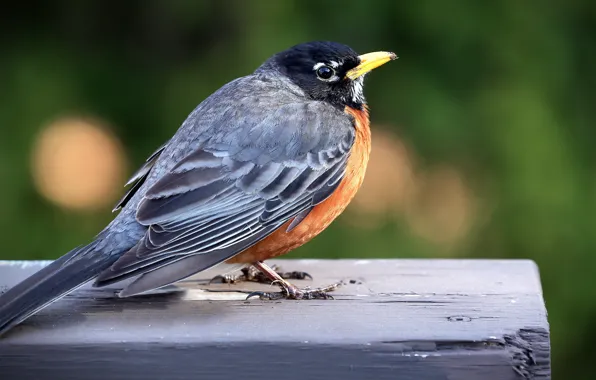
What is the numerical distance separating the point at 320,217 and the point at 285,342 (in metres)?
0.94

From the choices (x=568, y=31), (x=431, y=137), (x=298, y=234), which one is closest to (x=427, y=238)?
(x=431, y=137)

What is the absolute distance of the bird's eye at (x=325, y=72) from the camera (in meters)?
3.64

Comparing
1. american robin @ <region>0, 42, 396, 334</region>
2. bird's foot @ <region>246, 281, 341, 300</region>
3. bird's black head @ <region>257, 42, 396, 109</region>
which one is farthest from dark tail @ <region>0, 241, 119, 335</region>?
bird's black head @ <region>257, 42, 396, 109</region>

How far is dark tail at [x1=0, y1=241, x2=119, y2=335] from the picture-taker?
237 centimetres

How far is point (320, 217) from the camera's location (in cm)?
315

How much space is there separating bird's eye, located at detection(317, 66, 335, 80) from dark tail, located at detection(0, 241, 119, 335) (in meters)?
1.25

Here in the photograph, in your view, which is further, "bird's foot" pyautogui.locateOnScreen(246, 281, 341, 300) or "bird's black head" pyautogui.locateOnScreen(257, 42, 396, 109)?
"bird's black head" pyautogui.locateOnScreen(257, 42, 396, 109)

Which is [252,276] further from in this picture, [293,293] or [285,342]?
[285,342]

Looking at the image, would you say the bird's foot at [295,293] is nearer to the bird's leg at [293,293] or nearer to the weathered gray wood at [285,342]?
the bird's leg at [293,293]

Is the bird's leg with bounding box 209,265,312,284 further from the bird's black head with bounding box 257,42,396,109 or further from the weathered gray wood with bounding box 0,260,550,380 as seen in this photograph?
the bird's black head with bounding box 257,42,396,109

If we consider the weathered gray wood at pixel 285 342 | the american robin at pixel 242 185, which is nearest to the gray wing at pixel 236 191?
the american robin at pixel 242 185

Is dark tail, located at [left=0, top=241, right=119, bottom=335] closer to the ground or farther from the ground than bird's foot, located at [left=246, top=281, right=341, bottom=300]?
farther from the ground

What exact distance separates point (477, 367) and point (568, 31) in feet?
9.05

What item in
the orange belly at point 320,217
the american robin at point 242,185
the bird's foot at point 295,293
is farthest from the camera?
the orange belly at point 320,217
